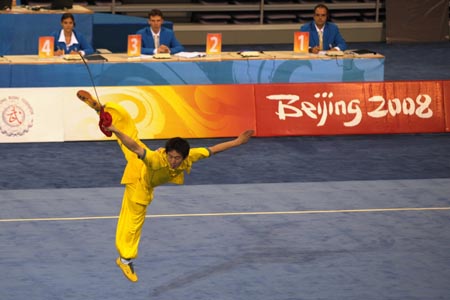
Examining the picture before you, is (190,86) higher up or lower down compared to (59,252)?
higher up

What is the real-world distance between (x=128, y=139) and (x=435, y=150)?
799cm

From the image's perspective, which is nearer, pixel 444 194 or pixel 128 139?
pixel 128 139

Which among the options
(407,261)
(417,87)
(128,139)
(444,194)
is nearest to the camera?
(128,139)

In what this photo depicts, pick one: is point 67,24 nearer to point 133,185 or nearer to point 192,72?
point 192,72

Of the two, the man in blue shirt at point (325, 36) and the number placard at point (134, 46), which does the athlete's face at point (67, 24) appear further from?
the man in blue shirt at point (325, 36)

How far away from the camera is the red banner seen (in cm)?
1631

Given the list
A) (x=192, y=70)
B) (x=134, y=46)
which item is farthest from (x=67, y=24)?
Answer: (x=192, y=70)

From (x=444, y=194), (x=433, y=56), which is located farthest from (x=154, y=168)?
(x=433, y=56)

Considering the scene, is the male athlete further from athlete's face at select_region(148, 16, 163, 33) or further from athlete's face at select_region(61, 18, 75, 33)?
athlete's face at select_region(148, 16, 163, 33)

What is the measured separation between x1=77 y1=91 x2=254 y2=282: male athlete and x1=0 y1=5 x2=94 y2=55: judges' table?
8.98 meters

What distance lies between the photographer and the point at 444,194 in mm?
13883

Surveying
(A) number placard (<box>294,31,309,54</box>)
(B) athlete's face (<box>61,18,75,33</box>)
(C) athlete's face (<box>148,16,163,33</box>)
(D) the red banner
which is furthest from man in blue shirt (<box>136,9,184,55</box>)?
(D) the red banner

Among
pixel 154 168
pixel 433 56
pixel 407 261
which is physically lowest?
pixel 407 261

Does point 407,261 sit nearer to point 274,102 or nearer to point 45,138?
point 274,102
